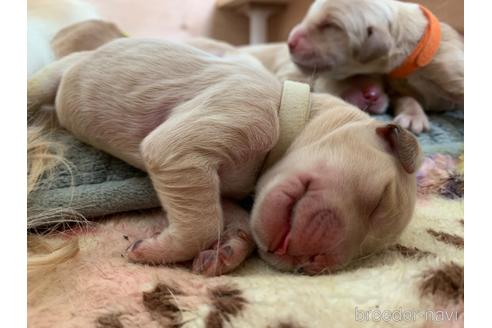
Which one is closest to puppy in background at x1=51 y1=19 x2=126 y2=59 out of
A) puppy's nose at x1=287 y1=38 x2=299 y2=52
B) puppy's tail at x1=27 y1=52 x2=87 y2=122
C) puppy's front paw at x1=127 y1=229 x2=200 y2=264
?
puppy's tail at x1=27 y1=52 x2=87 y2=122

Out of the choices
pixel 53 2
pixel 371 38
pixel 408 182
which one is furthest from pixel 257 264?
pixel 53 2

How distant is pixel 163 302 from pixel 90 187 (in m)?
0.57

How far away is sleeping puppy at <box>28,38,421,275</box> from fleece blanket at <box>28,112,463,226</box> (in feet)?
0.23

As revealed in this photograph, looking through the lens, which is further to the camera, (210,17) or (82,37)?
(210,17)

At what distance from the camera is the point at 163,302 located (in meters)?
0.96

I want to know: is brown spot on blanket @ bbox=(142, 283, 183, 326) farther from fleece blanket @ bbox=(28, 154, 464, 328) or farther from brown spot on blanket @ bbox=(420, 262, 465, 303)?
brown spot on blanket @ bbox=(420, 262, 465, 303)

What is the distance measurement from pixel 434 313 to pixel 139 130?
0.89m

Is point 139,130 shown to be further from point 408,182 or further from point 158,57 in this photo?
point 408,182

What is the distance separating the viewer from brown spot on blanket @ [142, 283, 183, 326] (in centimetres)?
93

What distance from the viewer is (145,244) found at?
1.17 metres

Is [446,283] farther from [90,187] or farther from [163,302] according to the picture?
[90,187]

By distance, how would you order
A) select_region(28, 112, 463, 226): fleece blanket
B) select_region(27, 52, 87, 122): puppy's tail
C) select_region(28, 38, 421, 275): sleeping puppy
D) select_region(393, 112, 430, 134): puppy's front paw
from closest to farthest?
select_region(28, 38, 421, 275): sleeping puppy
select_region(28, 112, 463, 226): fleece blanket
select_region(27, 52, 87, 122): puppy's tail
select_region(393, 112, 430, 134): puppy's front paw

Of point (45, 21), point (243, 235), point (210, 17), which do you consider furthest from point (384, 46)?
point (210, 17)

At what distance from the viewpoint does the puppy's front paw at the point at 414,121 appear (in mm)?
2176
